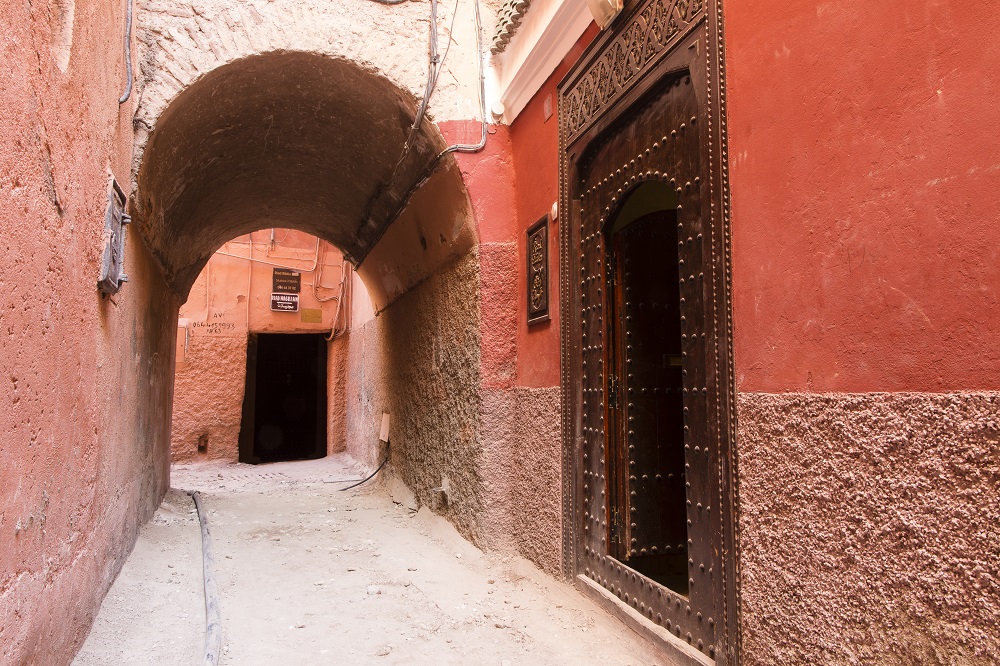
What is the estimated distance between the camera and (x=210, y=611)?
306cm

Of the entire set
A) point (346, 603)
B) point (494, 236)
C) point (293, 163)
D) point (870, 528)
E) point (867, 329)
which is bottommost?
point (346, 603)

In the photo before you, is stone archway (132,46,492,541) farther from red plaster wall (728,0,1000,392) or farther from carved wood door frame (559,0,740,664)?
red plaster wall (728,0,1000,392)

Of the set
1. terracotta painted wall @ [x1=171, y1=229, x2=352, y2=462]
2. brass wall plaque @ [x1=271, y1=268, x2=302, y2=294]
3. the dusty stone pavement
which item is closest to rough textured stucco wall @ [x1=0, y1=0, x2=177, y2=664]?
the dusty stone pavement

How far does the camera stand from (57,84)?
2027 millimetres

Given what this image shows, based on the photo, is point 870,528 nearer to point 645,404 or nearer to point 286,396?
point 645,404

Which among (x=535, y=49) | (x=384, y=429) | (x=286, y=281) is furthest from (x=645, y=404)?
(x=286, y=281)

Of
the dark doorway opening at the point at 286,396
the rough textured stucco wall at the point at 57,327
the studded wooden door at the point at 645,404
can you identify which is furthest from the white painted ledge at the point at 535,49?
the dark doorway opening at the point at 286,396

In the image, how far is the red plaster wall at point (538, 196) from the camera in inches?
144

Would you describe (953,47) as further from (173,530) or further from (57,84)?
(173,530)

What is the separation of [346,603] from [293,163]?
3713 mm

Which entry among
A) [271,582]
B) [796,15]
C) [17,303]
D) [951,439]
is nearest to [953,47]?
[796,15]

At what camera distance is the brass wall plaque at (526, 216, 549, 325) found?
12.3ft

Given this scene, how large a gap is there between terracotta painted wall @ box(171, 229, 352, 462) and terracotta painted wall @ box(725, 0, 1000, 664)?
30.7 feet

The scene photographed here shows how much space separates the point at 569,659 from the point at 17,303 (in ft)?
7.19
